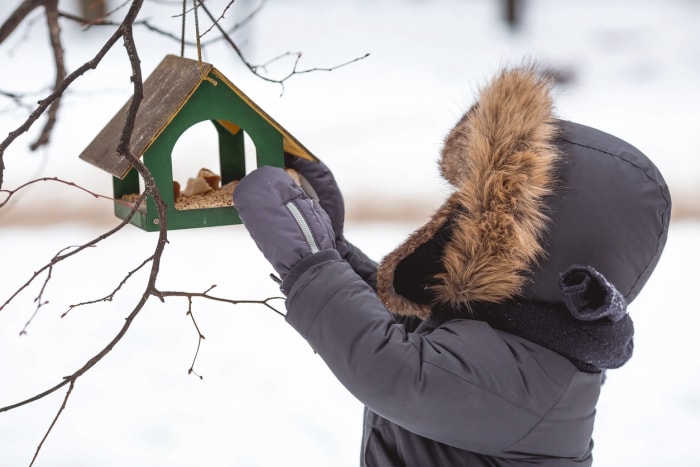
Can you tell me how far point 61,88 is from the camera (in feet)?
3.53

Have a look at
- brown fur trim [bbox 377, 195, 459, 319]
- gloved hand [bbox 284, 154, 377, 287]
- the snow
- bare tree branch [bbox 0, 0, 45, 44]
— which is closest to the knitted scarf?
brown fur trim [bbox 377, 195, 459, 319]

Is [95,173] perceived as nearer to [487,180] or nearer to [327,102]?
[327,102]

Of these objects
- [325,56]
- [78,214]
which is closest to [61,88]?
A: [78,214]

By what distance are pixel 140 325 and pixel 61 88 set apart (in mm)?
2296

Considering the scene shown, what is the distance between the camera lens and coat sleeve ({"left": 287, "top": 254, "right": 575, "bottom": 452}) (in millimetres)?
1217

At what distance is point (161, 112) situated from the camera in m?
1.39

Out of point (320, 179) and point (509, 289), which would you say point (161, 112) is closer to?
point (320, 179)

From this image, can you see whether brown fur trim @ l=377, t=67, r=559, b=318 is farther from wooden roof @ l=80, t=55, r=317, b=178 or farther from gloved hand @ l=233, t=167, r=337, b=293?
wooden roof @ l=80, t=55, r=317, b=178

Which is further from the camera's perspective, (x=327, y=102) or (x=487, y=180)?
(x=327, y=102)

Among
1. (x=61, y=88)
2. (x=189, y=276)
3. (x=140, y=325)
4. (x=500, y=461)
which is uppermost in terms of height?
(x=189, y=276)

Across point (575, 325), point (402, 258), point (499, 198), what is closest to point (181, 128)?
point (402, 258)

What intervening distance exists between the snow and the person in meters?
0.16

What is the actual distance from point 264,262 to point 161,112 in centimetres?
221

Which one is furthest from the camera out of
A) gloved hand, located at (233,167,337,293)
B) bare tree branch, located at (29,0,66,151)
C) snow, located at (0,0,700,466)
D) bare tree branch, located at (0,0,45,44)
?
snow, located at (0,0,700,466)
